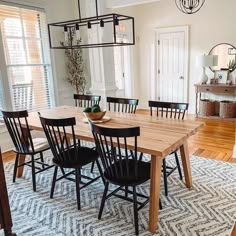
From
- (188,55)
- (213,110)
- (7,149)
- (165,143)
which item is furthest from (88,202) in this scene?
(188,55)

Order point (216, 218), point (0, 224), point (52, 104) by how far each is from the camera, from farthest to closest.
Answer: point (52, 104), point (216, 218), point (0, 224)

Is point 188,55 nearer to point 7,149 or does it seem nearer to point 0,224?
point 7,149

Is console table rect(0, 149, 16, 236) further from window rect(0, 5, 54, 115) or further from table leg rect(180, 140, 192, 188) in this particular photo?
window rect(0, 5, 54, 115)

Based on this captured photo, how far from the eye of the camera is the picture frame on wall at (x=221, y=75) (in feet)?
18.4

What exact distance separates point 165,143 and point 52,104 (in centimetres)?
325

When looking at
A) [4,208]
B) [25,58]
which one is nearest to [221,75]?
[25,58]

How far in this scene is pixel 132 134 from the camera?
5.96 ft

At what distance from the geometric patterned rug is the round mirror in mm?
3347

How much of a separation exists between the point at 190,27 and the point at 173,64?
97 centimetres

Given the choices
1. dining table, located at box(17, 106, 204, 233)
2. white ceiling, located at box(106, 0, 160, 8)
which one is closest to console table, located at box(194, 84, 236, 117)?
white ceiling, located at box(106, 0, 160, 8)

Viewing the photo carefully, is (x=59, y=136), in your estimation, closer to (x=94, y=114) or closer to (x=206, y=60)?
(x=94, y=114)

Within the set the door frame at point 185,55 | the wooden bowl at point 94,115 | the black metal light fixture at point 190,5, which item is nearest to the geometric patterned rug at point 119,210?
the wooden bowl at point 94,115

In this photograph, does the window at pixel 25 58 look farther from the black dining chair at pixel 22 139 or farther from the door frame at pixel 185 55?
the door frame at pixel 185 55

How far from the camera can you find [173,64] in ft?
20.6
